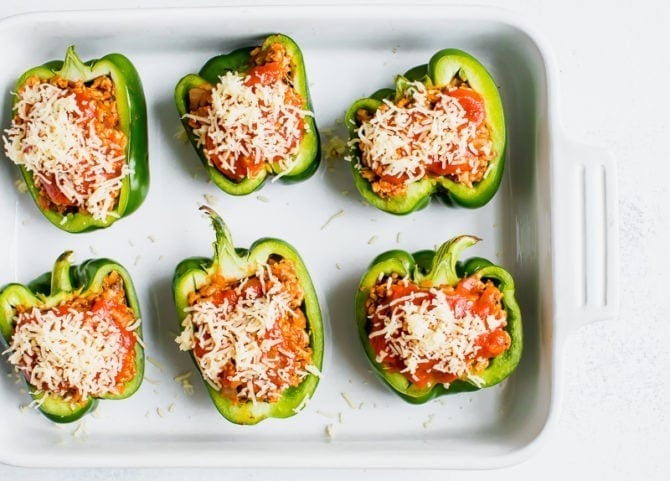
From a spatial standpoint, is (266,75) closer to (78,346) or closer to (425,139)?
(425,139)

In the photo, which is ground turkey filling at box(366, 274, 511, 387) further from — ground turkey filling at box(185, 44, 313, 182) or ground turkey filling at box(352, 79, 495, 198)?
ground turkey filling at box(185, 44, 313, 182)

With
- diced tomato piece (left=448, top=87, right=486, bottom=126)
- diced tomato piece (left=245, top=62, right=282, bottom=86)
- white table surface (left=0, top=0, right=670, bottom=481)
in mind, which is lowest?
white table surface (left=0, top=0, right=670, bottom=481)

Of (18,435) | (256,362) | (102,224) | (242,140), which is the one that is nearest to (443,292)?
(256,362)

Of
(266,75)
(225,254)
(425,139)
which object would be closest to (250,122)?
(266,75)

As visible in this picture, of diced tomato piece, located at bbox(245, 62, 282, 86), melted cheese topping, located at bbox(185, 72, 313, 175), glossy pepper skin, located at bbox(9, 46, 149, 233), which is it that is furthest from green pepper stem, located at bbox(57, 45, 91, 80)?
diced tomato piece, located at bbox(245, 62, 282, 86)

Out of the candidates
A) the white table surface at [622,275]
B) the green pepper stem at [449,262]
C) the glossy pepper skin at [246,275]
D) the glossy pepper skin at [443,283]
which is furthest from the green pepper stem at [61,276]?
the green pepper stem at [449,262]

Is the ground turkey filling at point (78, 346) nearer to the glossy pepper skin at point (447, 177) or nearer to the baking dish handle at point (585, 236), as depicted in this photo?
the glossy pepper skin at point (447, 177)
